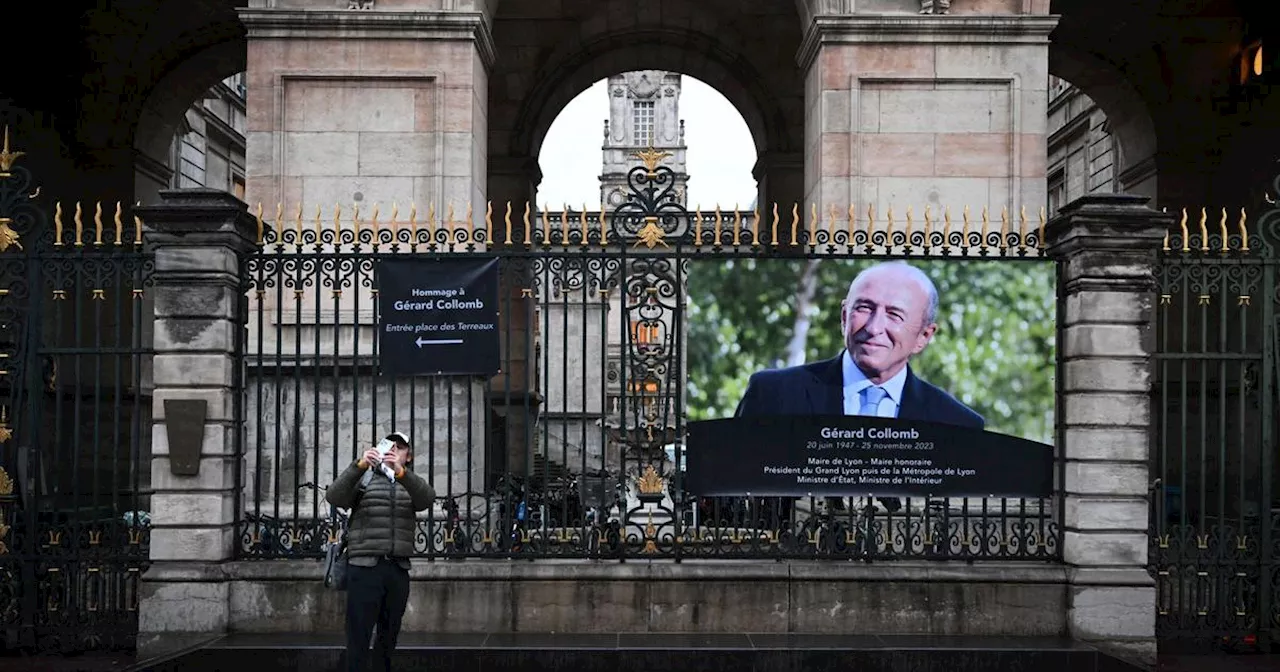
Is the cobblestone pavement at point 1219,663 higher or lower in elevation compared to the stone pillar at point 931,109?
lower

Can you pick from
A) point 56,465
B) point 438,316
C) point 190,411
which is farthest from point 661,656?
point 56,465

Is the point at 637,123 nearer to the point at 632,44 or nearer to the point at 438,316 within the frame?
the point at 632,44

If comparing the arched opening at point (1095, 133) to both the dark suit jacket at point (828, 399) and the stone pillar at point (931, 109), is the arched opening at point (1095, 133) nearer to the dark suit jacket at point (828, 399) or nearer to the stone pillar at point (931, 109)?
the stone pillar at point (931, 109)

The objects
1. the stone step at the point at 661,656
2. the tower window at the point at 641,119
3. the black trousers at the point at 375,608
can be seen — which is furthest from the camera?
the tower window at the point at 641,119

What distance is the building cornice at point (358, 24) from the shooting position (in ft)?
47.9

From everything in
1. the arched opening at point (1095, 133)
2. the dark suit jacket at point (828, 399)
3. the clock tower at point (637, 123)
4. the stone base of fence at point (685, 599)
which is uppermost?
the clock tower at point (637, 123)

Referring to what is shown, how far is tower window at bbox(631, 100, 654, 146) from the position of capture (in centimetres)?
9169

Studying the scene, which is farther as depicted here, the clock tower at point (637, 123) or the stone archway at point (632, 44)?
the clock tower at point (637, 123)

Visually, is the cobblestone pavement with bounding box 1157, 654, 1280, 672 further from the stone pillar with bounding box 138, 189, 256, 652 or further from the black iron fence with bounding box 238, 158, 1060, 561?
the stone pillar with bounding box 138, 189, 256, 652

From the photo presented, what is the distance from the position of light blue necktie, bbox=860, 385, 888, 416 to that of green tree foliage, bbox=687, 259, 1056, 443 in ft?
1.39

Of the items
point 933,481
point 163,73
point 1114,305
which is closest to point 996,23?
point 1114,305

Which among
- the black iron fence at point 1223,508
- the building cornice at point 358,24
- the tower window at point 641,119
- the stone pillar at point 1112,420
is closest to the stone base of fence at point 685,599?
the stone pillar at point 1112,420

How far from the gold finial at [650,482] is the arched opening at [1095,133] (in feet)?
32.5

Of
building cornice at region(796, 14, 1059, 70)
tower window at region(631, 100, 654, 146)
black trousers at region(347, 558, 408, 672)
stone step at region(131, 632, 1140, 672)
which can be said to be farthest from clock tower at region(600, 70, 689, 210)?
black trousers at region(347, 558, 408, 672)
